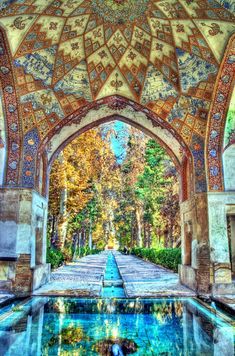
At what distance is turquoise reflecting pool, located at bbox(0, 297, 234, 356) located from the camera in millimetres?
4004

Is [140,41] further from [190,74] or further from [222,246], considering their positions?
[222,246]

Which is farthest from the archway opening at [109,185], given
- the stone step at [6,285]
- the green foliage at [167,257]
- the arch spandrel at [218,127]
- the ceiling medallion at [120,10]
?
the stone step at [6,285]

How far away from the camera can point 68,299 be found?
7500 millimetres

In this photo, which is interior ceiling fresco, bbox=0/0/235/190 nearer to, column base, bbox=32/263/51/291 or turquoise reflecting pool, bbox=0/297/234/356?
column base, bbox=32/263/51/291

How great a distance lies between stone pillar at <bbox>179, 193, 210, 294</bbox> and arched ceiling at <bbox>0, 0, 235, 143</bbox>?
1.90 metres

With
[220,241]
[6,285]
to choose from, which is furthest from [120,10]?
[6,285]

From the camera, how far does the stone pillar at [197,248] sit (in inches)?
335

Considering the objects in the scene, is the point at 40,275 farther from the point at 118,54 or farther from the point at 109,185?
the point at 109,185

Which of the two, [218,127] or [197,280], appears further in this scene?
[218,127]

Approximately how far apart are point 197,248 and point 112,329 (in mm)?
4566

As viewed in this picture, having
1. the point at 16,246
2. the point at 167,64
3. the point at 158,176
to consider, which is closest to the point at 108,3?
the point at 167,64

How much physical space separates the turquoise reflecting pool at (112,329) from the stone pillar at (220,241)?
1461 mm

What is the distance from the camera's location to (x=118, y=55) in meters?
9.31

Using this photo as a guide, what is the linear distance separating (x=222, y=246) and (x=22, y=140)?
5.95m
